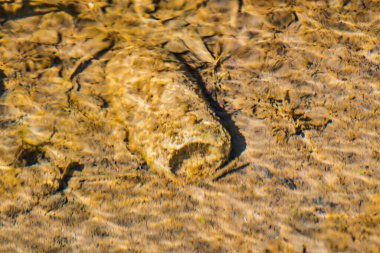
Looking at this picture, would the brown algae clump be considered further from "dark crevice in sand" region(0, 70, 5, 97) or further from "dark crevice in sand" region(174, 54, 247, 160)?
"dark crevice in sand" region(0, 70, 5, 97)

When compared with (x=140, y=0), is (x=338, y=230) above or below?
below

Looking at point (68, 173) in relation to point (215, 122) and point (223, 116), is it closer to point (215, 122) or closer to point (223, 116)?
point (215, 122)

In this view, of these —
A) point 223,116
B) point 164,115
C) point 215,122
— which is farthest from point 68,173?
point 223,116

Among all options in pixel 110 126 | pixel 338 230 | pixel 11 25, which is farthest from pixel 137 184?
pixel 11 25

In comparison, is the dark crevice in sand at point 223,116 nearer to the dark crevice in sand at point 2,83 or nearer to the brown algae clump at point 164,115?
the brown algae clump at point 164,115

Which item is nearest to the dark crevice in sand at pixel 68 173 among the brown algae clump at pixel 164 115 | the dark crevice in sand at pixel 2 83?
the brown algae clump at pixel 164 115

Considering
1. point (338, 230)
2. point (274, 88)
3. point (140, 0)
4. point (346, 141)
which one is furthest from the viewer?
point (140, 0)

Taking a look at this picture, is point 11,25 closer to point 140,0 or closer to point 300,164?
point 140,0
